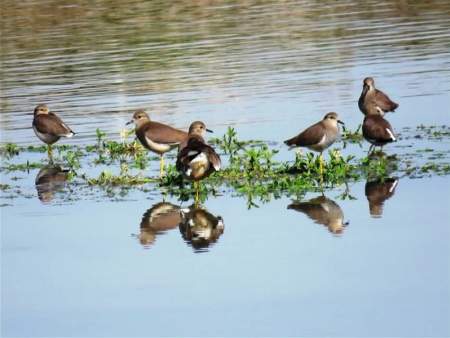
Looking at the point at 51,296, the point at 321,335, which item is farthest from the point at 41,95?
the point at 321,335

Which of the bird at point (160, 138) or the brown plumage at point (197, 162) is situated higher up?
the bird at point (160, 138)

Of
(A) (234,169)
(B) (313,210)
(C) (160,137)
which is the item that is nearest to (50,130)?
(C) (160,137)

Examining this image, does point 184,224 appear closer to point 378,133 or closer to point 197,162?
point 197,162

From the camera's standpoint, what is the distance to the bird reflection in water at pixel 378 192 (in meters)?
15.2

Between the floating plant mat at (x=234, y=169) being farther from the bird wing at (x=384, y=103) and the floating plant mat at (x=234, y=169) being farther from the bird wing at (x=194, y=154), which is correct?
the bird wing at (x=384, y=103)

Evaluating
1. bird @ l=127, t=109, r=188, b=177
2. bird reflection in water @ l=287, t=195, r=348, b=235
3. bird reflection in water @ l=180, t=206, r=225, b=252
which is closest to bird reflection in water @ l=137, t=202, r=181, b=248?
bird reflection in water @ l=180, t=206, r=225, b=252

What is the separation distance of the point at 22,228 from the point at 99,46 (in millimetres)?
21913

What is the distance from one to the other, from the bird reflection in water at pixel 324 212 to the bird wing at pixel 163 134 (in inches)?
114

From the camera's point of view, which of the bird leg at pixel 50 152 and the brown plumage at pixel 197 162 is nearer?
the brown plumage at pixel 197 162

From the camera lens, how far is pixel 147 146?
18.5 metres

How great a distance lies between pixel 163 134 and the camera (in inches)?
723

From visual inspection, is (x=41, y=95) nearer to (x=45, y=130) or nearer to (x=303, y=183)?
(x=45, y=130)

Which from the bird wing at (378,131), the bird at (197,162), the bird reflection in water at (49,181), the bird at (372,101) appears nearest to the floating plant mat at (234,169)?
the bird reflection in water at (49,181)

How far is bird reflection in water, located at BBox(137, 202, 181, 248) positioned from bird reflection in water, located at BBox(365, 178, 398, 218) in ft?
7.30
